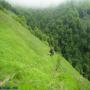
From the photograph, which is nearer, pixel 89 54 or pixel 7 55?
pixel 7 55

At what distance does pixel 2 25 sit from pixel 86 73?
79564mm

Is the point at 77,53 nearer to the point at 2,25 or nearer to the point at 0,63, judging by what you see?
the point at 2,25

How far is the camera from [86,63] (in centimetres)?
17400

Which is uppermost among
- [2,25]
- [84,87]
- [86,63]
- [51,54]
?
[84,87]

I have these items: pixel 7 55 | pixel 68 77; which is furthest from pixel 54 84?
pixel 7 55

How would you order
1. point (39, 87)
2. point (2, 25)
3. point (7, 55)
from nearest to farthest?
point (39, 87), point (7, 55), point (2, 25)

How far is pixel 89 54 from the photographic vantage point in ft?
628

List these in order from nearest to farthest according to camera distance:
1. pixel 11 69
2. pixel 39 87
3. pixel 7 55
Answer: pixel 39 87 < pixel 11 69 < pixel 7 55

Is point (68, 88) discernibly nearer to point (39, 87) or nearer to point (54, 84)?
point (54, 84)

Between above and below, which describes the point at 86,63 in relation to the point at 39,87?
below

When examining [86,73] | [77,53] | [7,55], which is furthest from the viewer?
[77,53]

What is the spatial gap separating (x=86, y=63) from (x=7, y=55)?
131m

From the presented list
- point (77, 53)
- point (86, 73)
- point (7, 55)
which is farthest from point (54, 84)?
point (77, 53)

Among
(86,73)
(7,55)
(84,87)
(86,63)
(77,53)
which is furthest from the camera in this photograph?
(77,53)
